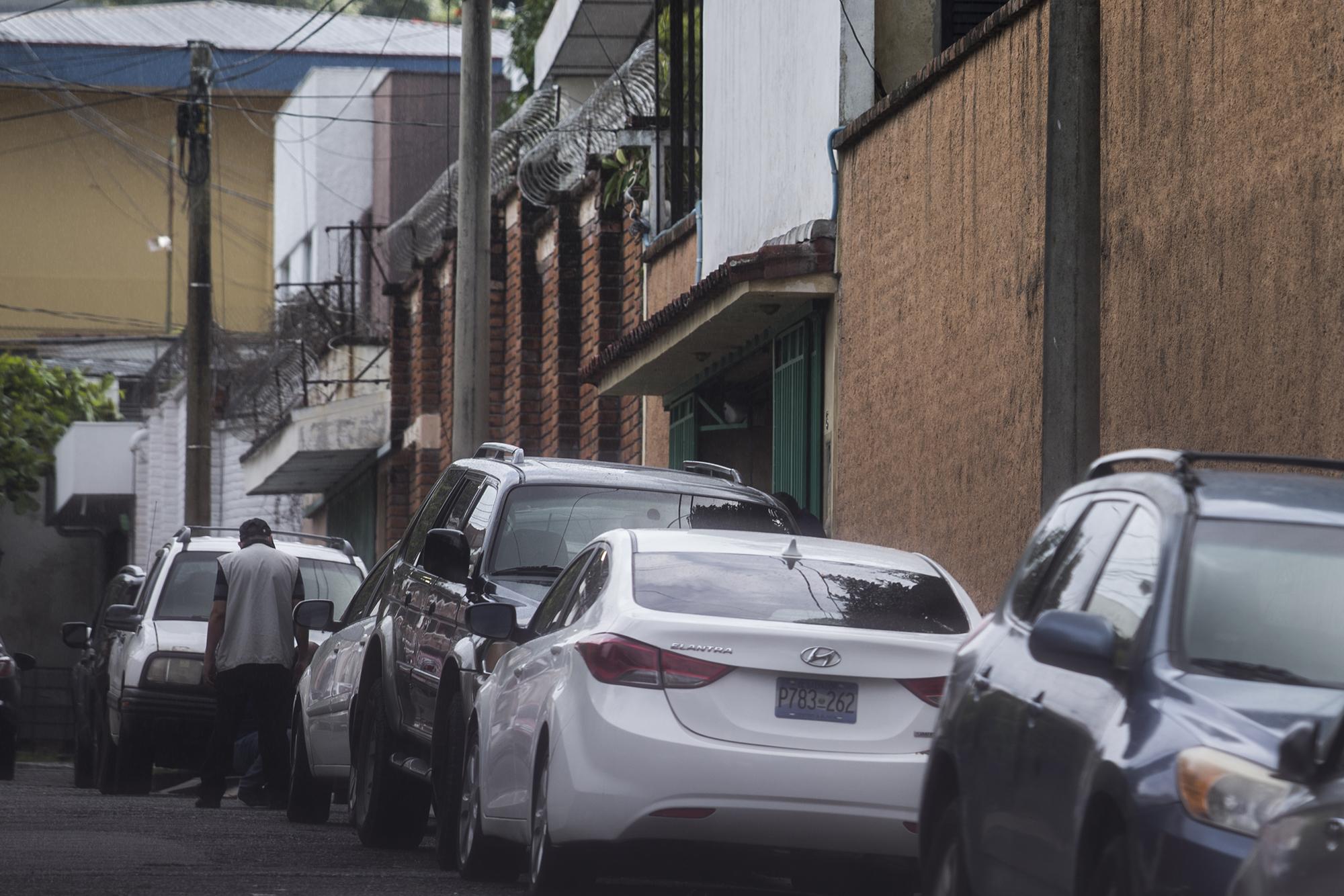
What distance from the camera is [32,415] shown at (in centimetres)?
4088

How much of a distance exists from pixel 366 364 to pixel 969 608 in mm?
25697

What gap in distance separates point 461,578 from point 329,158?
2933 centimetres

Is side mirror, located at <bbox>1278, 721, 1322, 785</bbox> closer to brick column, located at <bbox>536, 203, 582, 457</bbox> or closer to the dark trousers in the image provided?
the dark trousers

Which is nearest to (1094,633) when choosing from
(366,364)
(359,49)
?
(366,364)

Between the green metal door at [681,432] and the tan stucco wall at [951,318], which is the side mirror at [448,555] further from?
the green metal door at [681,432]

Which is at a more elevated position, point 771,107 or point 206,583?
point 771,107

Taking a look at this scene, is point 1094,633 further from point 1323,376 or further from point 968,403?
point 968,403

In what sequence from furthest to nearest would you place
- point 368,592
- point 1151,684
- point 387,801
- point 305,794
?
1. point 305,794
2. point 368,592
3. point 387,801
4. point 1151,684

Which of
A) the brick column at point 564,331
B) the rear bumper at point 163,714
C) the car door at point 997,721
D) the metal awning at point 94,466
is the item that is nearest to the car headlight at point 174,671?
the rear bumper at point 163,714

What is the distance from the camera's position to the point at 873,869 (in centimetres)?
833

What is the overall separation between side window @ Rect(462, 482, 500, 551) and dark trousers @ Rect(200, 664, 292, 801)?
4.11m

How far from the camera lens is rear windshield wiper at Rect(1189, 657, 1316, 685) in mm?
5262

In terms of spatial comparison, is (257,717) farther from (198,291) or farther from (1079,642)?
(198,291)

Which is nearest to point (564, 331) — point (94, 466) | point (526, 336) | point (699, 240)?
point (526, 336)
